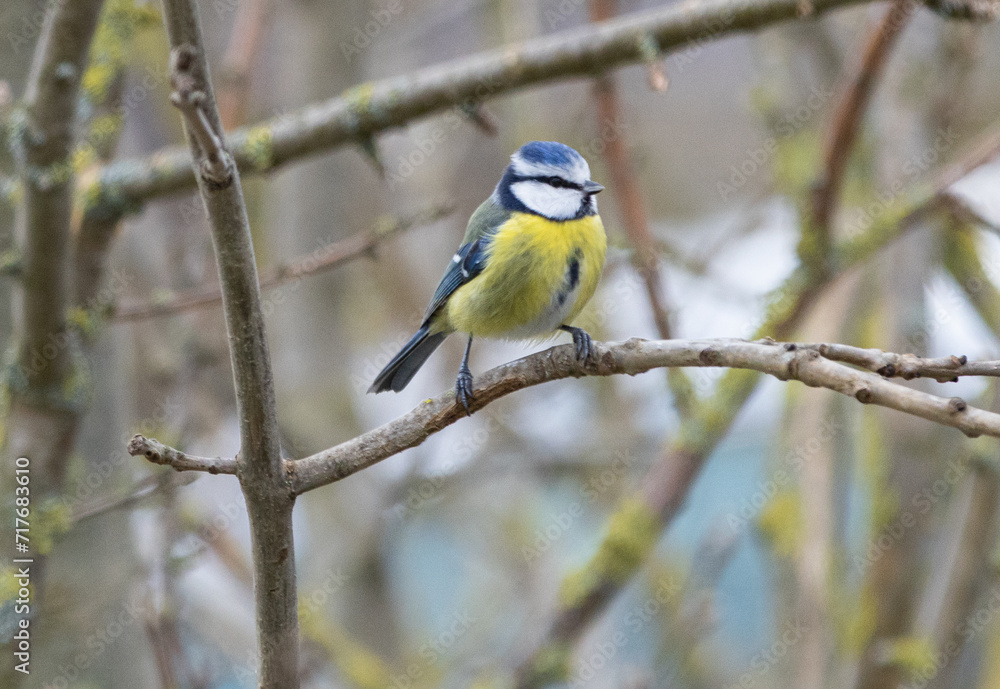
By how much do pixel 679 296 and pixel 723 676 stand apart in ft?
5.80

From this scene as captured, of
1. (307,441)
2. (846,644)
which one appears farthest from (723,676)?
(307,441)

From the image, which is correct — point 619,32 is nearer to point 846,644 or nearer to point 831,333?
point 831,333

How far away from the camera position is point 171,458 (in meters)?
1.35

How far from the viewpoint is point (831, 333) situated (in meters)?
3.61

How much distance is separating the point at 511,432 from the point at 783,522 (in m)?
1.52

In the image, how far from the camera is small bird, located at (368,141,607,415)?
7.83 feet

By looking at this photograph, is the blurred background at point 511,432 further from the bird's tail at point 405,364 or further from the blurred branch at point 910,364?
the blurred branch at point 910,364

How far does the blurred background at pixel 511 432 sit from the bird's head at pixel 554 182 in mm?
268

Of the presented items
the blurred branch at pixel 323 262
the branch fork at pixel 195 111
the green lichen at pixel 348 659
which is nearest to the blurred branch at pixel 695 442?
the green lichen at pixel 348 659
